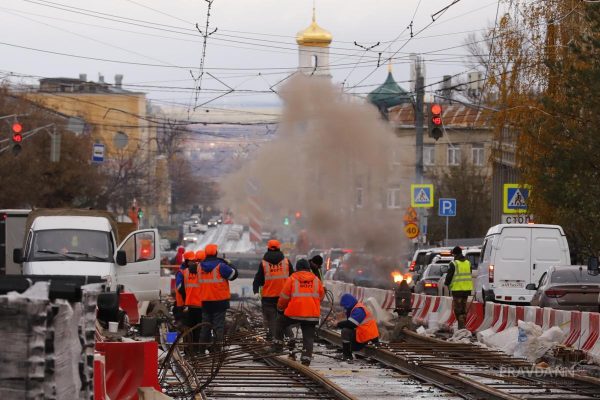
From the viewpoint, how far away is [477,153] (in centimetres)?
7356

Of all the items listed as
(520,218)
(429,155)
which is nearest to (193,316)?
(520,218)

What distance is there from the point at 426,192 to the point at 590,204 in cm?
1570

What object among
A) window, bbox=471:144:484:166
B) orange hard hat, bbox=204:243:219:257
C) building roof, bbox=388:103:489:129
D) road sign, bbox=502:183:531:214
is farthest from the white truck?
window, bbox=471:144:484:166

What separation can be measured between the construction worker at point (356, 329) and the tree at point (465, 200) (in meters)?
45.6

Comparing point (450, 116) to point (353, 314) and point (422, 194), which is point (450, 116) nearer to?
point (422, 194)

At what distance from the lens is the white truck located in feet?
80.5

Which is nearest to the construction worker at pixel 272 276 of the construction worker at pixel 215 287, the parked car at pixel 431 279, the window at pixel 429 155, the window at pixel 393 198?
the construction worker at pixel 215 287

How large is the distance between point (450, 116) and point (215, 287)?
46.6 meters

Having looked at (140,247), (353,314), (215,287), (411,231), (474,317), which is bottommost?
(474,317)

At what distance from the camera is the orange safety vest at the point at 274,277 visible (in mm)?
21000

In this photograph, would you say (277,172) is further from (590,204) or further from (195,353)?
(195,353)

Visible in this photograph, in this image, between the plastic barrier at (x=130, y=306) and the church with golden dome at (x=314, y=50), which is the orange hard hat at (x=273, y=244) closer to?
the plastic barrier at (x=130, y=306)

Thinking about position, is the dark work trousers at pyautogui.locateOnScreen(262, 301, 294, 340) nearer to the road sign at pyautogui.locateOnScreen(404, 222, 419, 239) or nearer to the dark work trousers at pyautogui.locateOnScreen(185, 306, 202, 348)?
the dark work trousers at pyautogui.locateOnScreen(185, 306, 202, 348)

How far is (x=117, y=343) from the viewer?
11016mm
